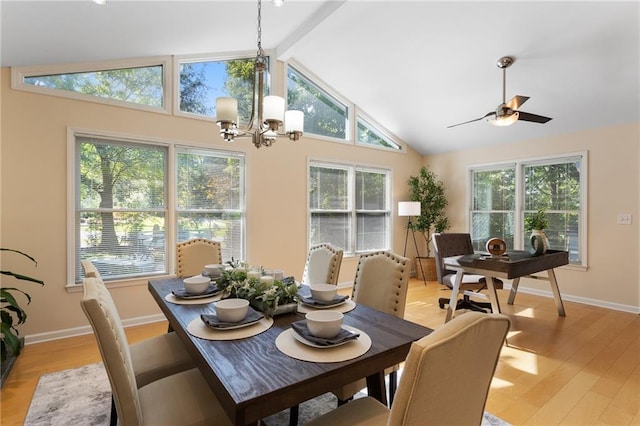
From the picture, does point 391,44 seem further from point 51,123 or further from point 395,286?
point 51,123

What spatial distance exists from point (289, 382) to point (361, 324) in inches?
22.7

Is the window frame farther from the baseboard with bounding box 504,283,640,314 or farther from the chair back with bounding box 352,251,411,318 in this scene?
the chair back with bounding box 352,251,411,318

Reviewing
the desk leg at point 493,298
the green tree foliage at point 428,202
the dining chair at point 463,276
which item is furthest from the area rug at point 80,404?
the green tree foliage at point 428,202

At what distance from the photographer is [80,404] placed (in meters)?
2.12

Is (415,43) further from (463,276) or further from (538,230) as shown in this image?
(463,276)

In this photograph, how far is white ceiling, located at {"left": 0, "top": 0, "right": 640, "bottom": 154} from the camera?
2656 mm

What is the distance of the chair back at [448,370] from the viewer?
0.75 meters

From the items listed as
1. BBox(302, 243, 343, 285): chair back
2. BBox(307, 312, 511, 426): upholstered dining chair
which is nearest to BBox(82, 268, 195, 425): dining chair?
BBox(302, 243, 343, 285): chair back

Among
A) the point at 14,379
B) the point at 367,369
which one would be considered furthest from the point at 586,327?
the point at 14,379

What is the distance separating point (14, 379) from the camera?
2.42 meters

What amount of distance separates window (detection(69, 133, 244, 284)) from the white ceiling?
3.27ft

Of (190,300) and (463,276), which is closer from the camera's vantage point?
(190,300)

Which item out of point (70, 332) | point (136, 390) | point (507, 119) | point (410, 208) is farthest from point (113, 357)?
point (410, 208)

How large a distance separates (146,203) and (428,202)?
446 centimetres
